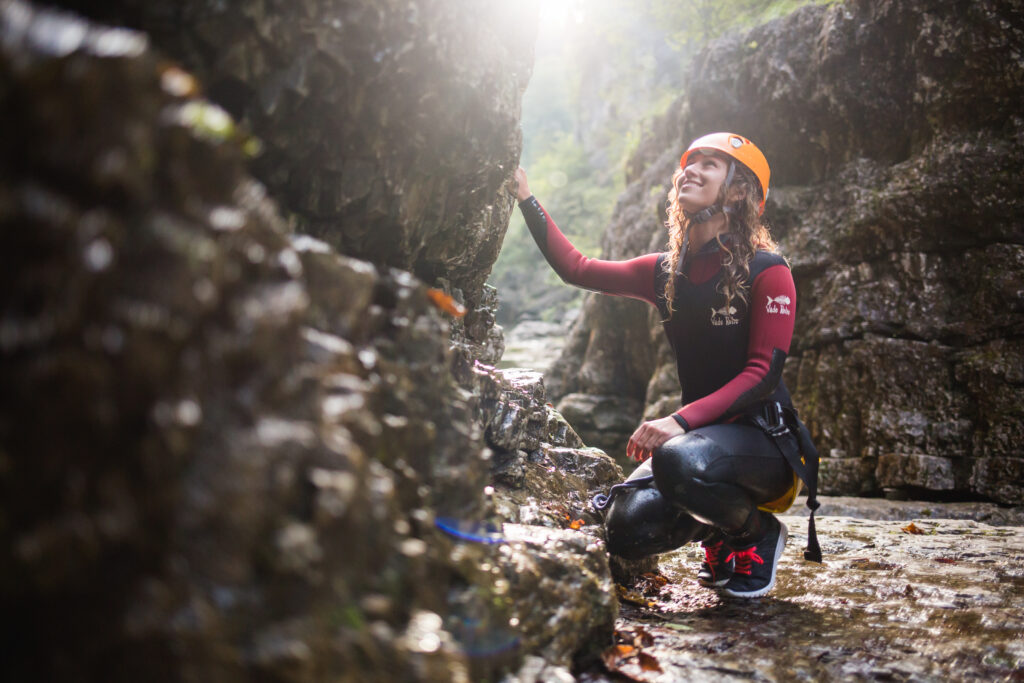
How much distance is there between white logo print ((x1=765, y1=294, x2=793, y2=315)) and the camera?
3.30 metres

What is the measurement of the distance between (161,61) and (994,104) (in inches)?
322

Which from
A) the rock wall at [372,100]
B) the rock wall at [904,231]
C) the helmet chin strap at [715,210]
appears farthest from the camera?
the rock wall at [904,231]

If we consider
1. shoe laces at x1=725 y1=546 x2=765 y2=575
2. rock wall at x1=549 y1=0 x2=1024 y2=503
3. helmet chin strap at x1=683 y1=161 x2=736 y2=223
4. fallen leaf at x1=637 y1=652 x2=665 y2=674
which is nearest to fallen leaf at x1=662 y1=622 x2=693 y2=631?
fallen leaf at x1=637 y1=652 x2=665 y2=674

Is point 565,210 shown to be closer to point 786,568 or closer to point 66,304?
point 786,568

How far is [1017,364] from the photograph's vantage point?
6070 millimetres

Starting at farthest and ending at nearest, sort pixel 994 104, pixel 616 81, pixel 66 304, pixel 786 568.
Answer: pixel 616 81
pixel 994 104
pixel 786 568
pixel 66 304

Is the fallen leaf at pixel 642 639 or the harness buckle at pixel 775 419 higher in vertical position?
the harness buckle at pixel 775 419

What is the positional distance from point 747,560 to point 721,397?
3.02 feet

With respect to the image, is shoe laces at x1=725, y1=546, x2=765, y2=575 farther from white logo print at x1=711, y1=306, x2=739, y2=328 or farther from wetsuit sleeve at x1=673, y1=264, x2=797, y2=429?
white logo print at x1=711, y1=306, x2=739, y2=328

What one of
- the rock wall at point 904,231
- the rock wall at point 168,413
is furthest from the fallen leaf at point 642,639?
the rock wall at point 904,231

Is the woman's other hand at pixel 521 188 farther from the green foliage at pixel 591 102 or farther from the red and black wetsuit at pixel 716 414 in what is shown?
the green foliage at pixel 591 102

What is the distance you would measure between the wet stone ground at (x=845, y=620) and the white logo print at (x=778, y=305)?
153cm

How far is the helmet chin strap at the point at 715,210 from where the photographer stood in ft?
11.8

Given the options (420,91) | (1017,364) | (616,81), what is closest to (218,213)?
(420,91)
